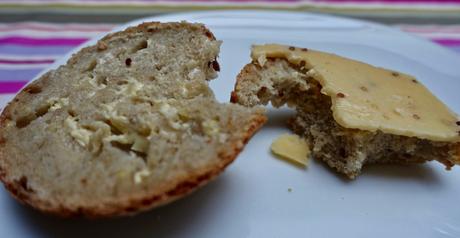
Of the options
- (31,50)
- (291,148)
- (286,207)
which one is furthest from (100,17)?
(286,207)

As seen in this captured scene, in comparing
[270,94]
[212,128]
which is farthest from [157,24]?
[212,128]

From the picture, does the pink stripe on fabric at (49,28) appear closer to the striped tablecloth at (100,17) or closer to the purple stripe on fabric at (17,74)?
Answer: the striped tablecloth at (100,17)

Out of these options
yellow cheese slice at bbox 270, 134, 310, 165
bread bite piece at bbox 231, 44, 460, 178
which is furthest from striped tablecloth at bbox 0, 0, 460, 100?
yellow cheese slice at bbox 270, 134, 310, 165

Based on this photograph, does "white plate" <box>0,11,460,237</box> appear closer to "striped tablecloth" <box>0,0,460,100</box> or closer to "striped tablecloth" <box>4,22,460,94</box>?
"striped tablecloth" <box>4,22,460,94</box>

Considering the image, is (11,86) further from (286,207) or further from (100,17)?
(286,207)

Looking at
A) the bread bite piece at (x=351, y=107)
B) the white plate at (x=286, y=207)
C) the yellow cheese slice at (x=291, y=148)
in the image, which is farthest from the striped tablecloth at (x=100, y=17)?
the yellow cheese slice at (x=291, y=148)
